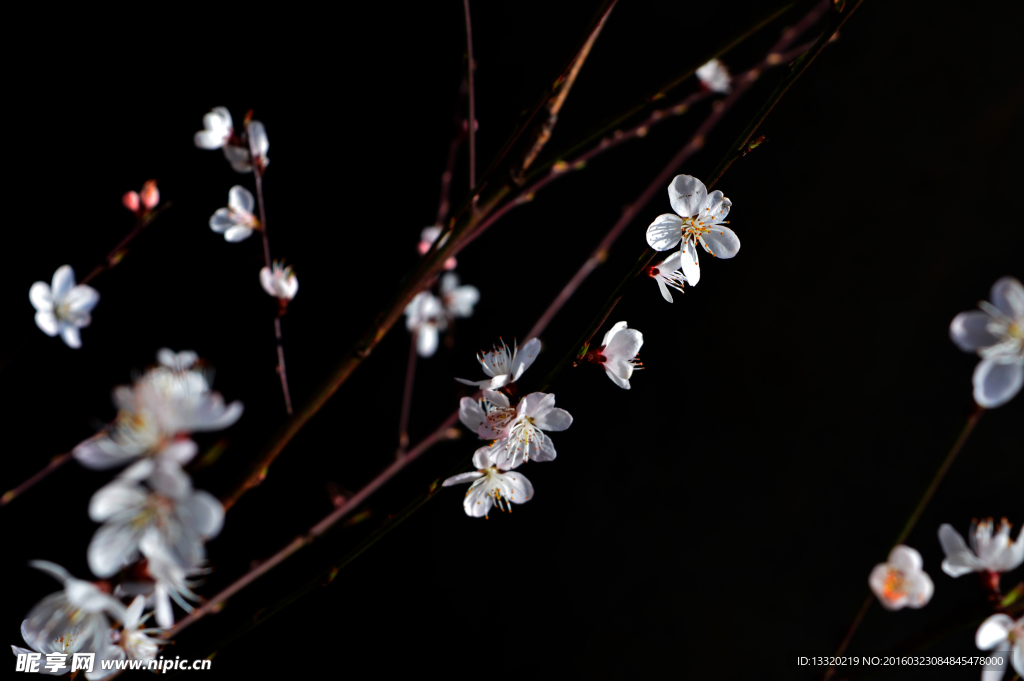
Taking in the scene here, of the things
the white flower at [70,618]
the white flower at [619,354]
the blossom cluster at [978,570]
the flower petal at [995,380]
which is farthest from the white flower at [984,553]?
the white flower at [70,618]

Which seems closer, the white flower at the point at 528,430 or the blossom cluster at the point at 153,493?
the blossom cluster at the point at 153,493

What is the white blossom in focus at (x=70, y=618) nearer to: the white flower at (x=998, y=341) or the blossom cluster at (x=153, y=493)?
the blossom cluster at (x=153, y=493)

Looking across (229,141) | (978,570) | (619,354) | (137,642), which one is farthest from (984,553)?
(229,141)

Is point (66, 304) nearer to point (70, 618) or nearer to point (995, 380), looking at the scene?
point (70, 618)

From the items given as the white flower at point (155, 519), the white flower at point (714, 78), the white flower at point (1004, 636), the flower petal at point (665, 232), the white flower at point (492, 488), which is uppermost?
the white flower at point (714, 78)

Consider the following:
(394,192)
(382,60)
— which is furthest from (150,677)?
(382,60)

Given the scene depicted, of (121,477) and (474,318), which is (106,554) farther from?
(474,318)

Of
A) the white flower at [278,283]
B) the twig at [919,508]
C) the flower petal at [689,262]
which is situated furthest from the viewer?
the white flower at [278,283]

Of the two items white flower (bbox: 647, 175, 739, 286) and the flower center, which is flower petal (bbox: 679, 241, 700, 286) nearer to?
white flower (bbox: 647, 175, 739, 286)
